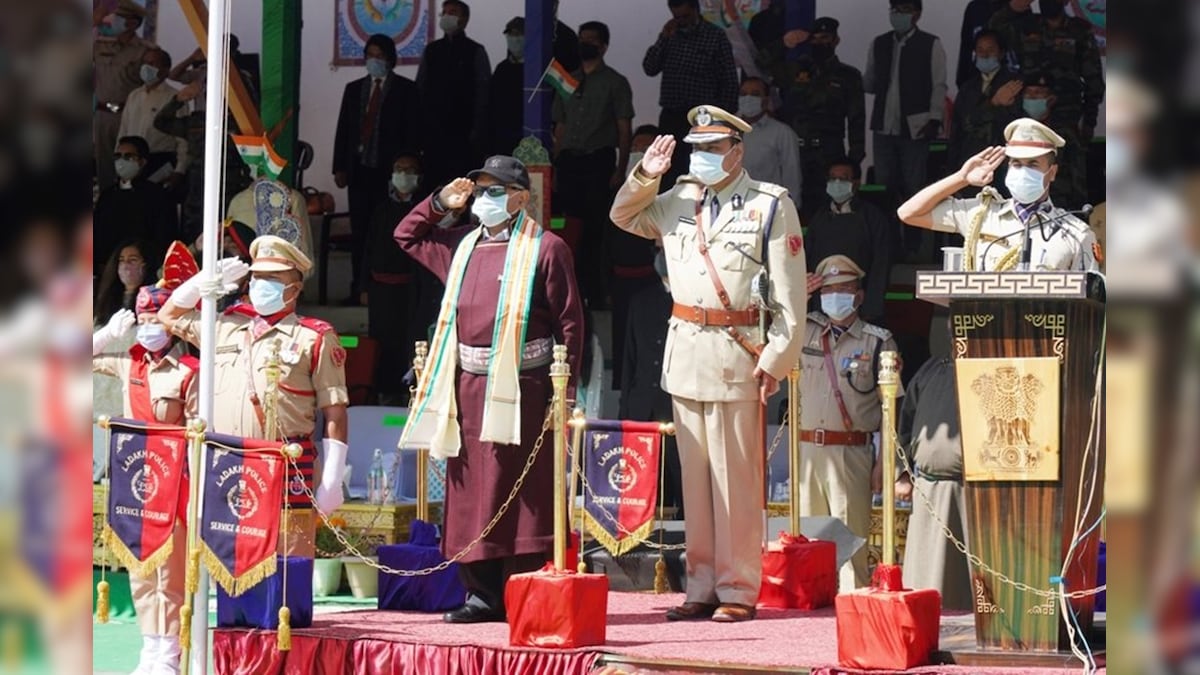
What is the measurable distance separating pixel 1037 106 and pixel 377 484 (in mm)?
4759

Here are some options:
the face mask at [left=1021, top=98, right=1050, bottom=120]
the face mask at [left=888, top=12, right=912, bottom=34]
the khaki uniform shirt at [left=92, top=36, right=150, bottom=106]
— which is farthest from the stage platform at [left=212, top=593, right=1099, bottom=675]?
the khaki uniform shirt at [left=92, top=36, right=150, bottom=106]

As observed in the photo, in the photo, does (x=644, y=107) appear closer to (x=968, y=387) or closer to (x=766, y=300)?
(x=766, y=300)

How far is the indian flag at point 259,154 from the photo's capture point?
501 inches

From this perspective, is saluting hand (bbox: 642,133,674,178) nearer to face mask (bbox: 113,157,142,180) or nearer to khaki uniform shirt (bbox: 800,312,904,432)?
khaki uniform shirt (bbox: 800,312,904,432)

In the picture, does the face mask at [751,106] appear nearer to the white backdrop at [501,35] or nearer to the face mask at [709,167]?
the white backdrop at [501,35]

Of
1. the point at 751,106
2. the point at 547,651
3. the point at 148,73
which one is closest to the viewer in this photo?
the point at 547,651

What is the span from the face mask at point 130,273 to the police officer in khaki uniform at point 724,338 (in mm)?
5737

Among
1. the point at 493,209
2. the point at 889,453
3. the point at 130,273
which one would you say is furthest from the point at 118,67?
the point at 889,453

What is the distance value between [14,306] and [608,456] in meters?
5.94

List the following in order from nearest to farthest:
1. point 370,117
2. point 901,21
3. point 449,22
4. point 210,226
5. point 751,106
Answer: point 210,226, point 751,106, point 901,21, point 449,22, point 370,117

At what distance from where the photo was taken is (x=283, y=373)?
26.8 feet

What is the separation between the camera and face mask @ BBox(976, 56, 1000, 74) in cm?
1199

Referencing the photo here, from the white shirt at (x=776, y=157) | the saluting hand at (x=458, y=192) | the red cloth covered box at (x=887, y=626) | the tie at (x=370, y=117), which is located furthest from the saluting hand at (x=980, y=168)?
the tie at (x=370, y=117)

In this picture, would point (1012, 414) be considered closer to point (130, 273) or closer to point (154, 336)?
point (154, 336)
